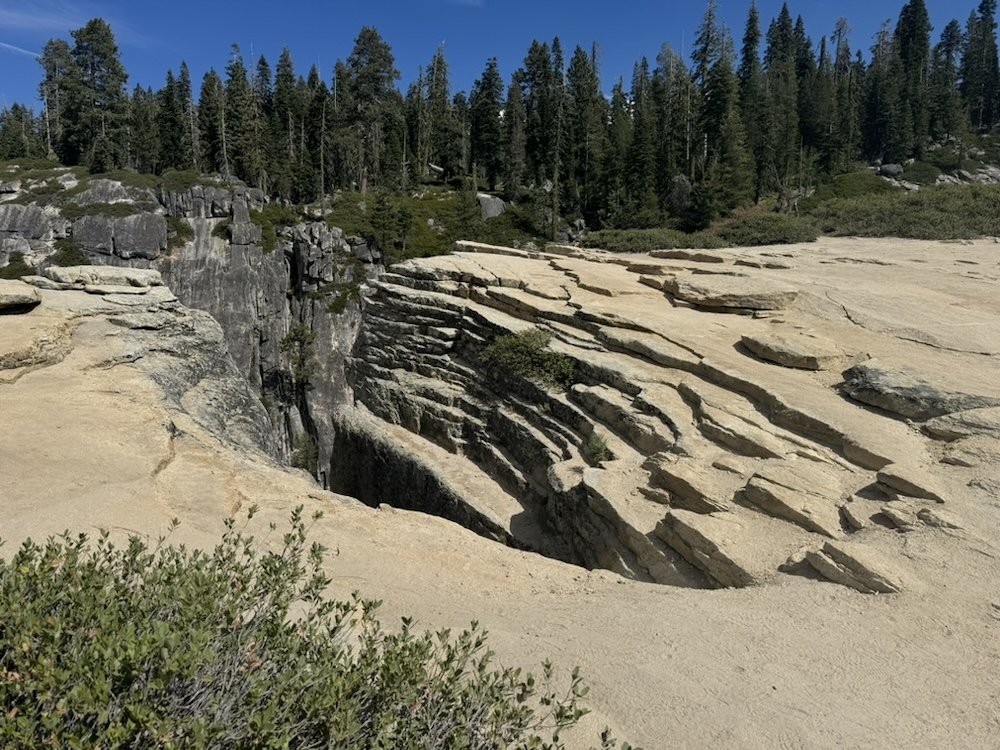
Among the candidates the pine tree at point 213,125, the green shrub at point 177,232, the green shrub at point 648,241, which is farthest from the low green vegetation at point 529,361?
the pine tree at point 213,125

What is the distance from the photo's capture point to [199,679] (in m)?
2.94

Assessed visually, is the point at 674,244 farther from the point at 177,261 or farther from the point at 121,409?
the point at 177,261

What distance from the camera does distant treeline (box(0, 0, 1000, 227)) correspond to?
56938 millimetres

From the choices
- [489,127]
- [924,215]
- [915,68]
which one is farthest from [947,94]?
[924,215]

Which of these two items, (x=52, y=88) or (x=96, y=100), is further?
(x=52, y=88)

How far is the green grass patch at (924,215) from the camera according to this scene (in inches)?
1099

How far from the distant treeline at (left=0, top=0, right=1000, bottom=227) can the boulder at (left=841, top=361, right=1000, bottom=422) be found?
40147 millimetres

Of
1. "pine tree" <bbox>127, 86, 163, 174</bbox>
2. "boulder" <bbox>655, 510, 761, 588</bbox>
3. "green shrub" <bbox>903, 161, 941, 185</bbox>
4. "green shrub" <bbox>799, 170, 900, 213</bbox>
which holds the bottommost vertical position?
"boulder" <bbox>655, 510, 761, 588</bbox>

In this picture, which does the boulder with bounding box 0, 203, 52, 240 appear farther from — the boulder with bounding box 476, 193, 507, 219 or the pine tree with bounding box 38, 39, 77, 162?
the boulder with bounding box 476, 193, 507, 219

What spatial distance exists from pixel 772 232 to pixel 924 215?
7.35 m

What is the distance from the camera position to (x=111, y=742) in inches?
95.6

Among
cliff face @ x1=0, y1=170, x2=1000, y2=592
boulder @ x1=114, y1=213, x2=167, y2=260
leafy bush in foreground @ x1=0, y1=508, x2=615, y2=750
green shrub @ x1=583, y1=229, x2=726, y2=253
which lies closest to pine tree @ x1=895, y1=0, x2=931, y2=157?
green shrub @ x1=583, y1=229, x2=726, y2=253

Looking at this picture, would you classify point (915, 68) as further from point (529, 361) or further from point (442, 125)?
point (529, 361)

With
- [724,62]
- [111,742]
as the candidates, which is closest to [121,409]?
[111,742]
